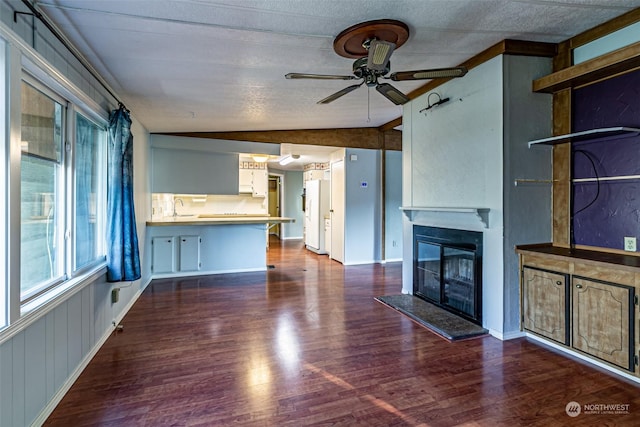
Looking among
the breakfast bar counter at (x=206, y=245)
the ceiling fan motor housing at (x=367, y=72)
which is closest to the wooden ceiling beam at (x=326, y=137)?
the breakfast bar counter at (x=206, y=245)

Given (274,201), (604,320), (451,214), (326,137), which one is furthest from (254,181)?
(604,320)

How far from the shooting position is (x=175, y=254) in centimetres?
541

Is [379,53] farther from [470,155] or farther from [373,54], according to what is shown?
[470,155]

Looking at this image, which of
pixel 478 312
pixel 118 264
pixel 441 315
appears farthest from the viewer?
pixel 441 315

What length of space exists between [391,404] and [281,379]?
0.76m

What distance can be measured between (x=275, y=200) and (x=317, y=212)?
3879 mm

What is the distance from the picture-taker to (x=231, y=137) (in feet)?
18.7

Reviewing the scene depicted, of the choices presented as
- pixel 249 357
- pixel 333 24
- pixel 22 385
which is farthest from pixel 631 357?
pixel 22 385

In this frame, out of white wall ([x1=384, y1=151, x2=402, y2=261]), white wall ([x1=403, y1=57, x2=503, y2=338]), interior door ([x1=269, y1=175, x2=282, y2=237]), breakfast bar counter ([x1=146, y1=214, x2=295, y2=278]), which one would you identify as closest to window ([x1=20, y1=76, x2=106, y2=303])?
breakfast bar counter ([x1=146, y1=214, x2=295, y2=278])

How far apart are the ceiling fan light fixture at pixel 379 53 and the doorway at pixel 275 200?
27.5ft

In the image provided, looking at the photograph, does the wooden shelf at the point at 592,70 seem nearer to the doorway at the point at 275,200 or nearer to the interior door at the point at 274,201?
the doorway at the point at 275,200

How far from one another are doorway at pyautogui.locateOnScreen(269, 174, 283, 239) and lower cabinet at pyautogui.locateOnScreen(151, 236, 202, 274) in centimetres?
530

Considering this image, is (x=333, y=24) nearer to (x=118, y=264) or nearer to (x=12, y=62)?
(x=12, y=62)

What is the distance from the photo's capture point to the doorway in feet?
35.4
